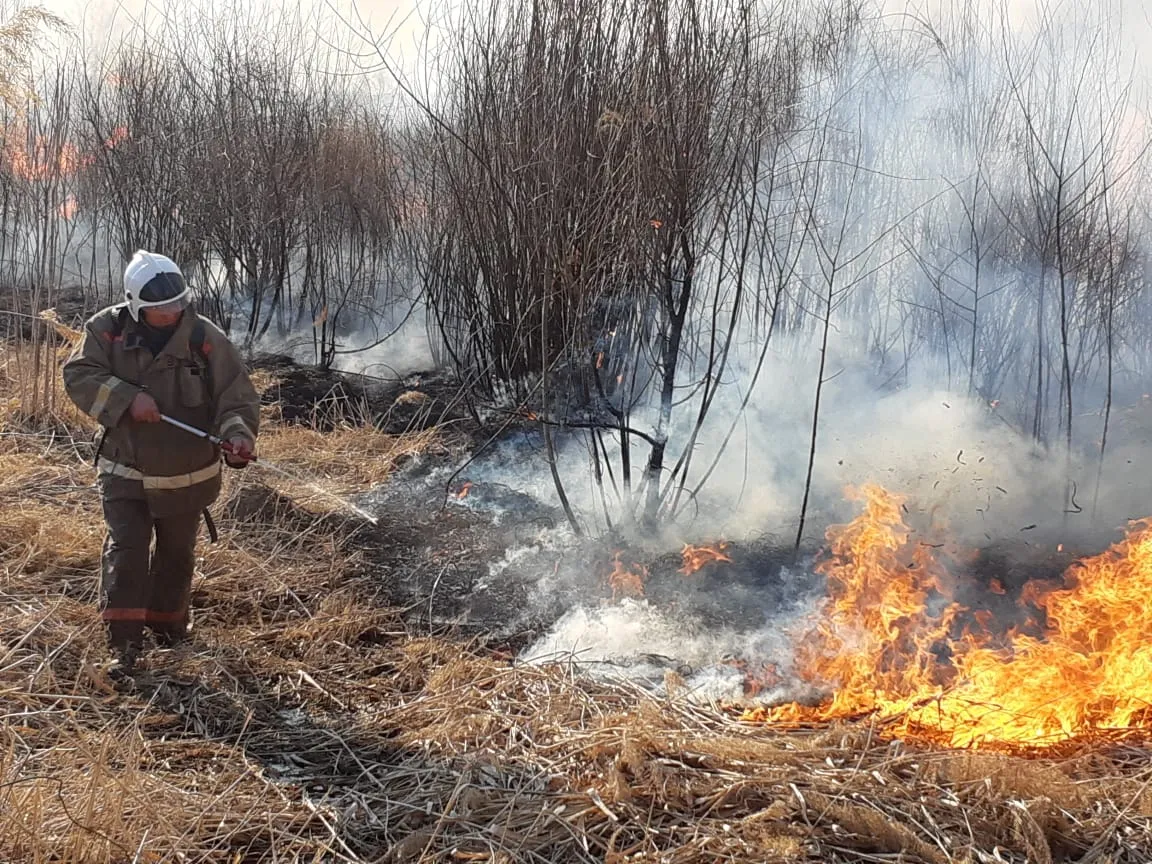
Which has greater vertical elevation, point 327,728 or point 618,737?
point 618,737

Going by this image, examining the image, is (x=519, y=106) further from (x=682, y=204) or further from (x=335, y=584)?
(x=335, y=584)

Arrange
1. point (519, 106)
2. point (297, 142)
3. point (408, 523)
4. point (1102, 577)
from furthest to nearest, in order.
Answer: point (297, 142), point (408, 523), point (519, 106), point (1102, 577)

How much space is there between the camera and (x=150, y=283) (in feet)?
10.4

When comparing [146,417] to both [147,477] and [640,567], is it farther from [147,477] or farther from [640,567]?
[640,567]

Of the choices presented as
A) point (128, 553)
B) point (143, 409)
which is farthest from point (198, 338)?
point (128, 553)

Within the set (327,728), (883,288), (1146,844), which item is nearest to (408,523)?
(327,728)

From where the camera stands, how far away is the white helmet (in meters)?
3.17

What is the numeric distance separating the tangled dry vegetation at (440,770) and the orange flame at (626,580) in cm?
85

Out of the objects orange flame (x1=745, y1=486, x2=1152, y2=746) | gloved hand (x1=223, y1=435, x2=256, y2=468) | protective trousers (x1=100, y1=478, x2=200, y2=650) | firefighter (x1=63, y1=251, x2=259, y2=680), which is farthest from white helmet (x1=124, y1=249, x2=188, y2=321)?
orange flame (x1=745, y1=486, x2=1152, y2=746)

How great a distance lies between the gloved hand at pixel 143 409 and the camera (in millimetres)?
3133

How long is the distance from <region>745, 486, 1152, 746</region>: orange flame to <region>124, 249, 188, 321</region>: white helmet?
280 centimetres

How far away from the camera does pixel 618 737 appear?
8.98 feet

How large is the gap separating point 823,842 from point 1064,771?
105 centimetres

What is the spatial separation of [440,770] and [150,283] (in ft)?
7.02
